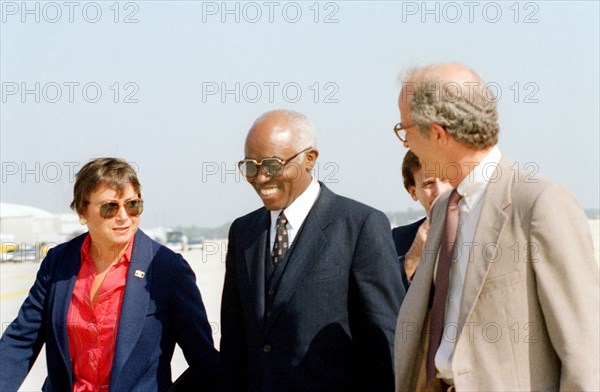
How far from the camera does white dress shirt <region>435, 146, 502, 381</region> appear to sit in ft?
11.5

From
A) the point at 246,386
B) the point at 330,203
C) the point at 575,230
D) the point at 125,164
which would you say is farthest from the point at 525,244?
the point at 125,164

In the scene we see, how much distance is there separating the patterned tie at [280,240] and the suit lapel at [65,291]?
1.20 meters

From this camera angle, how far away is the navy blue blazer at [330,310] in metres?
4.25

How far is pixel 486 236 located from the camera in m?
3.41

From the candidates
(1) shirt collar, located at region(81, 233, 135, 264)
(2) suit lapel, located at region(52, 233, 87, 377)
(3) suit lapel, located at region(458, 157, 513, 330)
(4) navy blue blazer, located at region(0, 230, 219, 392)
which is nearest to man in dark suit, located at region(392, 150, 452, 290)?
(4) navy blue blazer, located at region(0, 230, 219, 392)

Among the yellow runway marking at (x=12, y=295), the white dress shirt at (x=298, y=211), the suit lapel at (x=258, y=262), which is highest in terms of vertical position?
the white dress shirt at (x=298, y=211)

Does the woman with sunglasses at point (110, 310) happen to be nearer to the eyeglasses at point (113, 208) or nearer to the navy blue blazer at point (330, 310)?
the eyeglasses at point (113, 208)

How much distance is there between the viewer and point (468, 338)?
3.38 m

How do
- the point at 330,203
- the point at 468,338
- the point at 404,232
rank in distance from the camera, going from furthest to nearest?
the point at 404,232
the point at 330,203
the point at 468,338

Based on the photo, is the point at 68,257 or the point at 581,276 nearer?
the point at 581,276

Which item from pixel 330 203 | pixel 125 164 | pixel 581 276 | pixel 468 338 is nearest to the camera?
pixel 581 276

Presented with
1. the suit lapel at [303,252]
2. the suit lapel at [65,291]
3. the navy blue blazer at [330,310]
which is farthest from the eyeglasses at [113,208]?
the suit lapel at [303,252]

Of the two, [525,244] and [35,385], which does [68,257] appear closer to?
[525,244]

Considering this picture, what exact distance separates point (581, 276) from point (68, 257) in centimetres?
301
